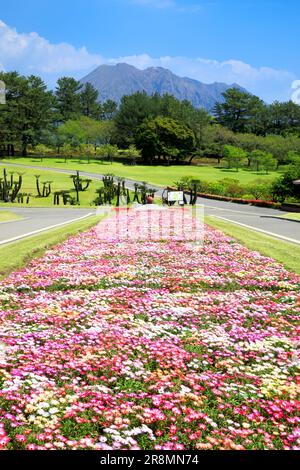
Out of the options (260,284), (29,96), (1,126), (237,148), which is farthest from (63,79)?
(260,284)

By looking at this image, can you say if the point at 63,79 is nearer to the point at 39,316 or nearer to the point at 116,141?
the point at 116,141

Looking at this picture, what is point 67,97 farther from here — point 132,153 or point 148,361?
point 148,361

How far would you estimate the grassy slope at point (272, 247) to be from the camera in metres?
14.0

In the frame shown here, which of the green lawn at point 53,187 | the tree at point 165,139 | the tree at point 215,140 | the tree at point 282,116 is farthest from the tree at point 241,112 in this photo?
the green lawn at point 53,187

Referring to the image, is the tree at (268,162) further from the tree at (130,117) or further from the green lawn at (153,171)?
the tree at (130,117)

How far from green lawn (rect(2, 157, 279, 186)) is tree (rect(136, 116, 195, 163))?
799 centimetres

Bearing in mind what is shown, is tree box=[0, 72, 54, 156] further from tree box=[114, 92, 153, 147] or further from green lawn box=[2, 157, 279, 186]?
tree box=[114, 92, 153, 147]

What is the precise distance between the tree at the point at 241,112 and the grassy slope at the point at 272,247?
5043 inches

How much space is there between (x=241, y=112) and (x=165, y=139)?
50.8 m

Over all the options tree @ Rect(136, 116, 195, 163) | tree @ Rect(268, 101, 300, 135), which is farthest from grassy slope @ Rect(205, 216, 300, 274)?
tree @ Rect(268, 101, 300, 135)

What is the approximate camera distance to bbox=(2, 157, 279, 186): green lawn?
87.4 metres

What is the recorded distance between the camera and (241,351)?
670 centimetres

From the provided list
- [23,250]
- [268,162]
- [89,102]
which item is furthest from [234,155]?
[23,250]

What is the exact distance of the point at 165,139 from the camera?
11162cm
